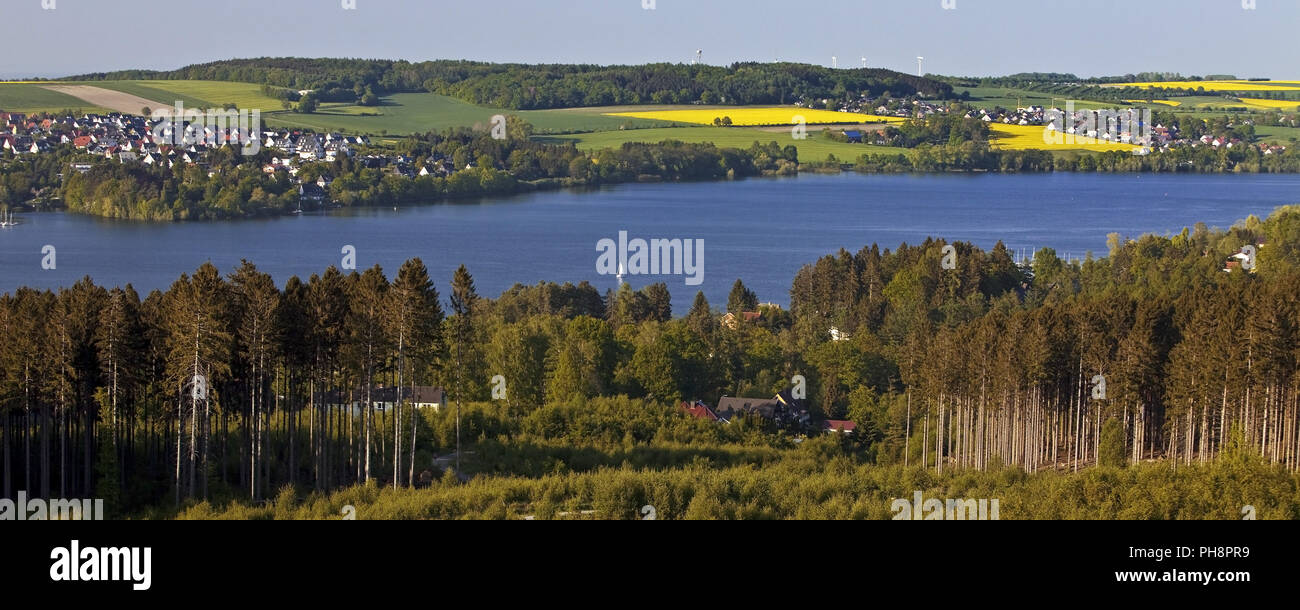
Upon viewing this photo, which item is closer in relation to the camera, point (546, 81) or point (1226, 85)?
point (546, 81)

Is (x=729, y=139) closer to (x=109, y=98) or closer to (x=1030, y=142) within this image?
(x=1030, y=142)

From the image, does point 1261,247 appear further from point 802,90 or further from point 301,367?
point 802,90

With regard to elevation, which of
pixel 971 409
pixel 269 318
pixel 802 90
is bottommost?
pixel 971 409

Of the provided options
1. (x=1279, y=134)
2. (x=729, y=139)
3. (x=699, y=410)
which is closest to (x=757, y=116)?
(x=729, y=139)

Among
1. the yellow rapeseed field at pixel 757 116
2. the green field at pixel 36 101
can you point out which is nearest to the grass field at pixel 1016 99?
the yellow rapeseed field at pixel 757 116

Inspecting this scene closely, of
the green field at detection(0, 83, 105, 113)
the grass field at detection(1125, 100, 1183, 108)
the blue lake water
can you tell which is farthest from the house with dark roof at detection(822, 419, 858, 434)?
the grass field at detection(1125, 100, 1183, 108)

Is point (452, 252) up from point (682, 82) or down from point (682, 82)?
down
